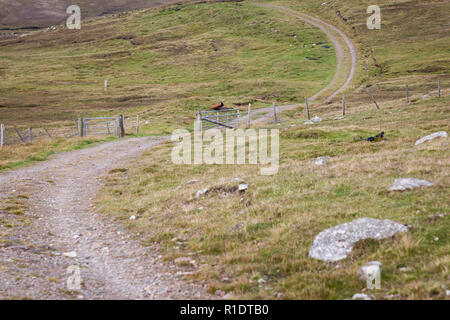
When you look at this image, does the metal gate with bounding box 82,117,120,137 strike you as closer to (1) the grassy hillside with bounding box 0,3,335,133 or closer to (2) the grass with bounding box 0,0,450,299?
(1) the grassy hillside with bounding box 0,3,335,133

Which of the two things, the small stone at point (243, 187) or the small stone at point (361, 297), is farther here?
the small stone at point (243, 187)

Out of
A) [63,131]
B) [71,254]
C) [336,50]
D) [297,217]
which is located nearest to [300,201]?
[297,217]

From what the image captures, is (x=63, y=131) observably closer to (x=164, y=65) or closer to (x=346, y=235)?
(x=346, y=235)

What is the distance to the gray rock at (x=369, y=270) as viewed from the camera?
6.75 meters

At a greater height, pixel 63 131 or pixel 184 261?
pixel 63 131

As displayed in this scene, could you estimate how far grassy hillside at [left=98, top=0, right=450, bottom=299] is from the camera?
705 centimetres

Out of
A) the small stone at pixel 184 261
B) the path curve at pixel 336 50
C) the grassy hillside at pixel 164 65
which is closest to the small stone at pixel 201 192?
the small stone at pixel 184 261

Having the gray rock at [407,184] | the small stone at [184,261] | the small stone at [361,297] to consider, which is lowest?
the small stone at [184,261]

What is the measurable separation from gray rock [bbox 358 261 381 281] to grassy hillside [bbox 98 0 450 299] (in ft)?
0.42

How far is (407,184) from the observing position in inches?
415

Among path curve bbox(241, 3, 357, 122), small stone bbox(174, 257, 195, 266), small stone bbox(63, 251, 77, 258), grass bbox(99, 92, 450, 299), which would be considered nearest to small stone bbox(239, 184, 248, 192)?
grass bbox(99, 92, 450, 299)

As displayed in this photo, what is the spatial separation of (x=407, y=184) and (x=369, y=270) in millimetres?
4634

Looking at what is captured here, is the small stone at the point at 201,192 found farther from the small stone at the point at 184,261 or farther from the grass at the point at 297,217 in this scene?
the small stone at the point at 184,261

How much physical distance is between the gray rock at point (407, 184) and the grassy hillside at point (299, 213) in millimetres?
254
